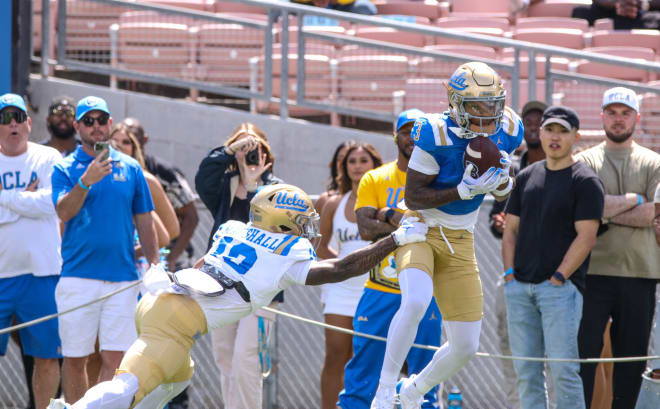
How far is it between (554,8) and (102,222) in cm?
729

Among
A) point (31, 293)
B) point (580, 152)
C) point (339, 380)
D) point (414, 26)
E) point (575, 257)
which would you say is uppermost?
point (414, 26)

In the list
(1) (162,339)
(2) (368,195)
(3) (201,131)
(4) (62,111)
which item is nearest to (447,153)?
(2) (368,195)

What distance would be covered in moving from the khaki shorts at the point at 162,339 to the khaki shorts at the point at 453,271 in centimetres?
114

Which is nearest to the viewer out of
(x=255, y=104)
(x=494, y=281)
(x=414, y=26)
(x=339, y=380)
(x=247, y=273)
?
(x=247, y=273)

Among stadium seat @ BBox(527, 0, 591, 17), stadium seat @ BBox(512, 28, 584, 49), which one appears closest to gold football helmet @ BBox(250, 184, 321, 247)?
stadium seat @ BBox(512, 28, 584, 49)

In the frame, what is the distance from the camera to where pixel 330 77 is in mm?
9117

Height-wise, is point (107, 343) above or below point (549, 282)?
below

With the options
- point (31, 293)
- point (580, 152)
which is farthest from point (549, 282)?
point (31, 293)

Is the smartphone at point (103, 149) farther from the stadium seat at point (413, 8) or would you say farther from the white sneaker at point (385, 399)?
the stadium seat at point (413, 8)

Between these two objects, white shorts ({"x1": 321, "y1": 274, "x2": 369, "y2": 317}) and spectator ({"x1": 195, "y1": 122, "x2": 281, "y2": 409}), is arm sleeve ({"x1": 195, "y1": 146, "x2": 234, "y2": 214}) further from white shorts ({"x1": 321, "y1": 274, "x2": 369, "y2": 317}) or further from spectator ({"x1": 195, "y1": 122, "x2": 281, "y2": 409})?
white shorts ({"x1": 321, "y1": 274, "x2": 369, "y2": 317})

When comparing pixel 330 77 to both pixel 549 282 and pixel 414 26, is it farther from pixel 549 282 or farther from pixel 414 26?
pixel 549 282

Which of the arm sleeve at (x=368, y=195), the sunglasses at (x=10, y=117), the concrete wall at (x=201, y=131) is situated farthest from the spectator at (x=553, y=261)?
the sunglasses at (x=10, y=117)

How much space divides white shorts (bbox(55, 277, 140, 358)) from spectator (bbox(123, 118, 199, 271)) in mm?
970

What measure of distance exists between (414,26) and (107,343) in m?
3.92
